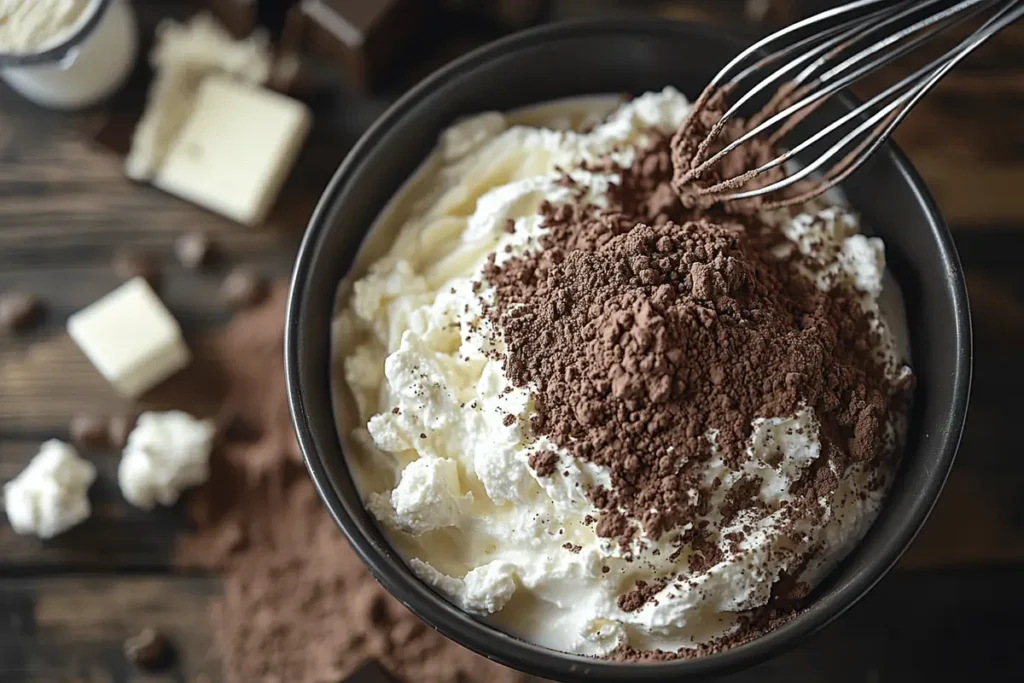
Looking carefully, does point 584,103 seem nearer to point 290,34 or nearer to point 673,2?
point 673,2

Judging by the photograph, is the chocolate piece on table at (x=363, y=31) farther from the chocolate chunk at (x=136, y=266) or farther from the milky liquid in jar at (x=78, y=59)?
the chocolate chunk at (x=136, y=266)

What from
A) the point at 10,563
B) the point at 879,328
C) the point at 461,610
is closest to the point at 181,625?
the point at 10,563

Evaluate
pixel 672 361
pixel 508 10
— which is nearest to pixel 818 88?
→ pixel 672 361

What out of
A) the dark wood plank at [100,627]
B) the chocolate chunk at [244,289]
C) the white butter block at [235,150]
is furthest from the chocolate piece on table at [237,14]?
the dark wood plank at [100,627]

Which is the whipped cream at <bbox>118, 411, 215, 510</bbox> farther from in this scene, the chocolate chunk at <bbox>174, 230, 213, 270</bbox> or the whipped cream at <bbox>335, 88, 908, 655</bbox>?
the whipped cream at <bbox>335, 88, 908, 655</bbox>

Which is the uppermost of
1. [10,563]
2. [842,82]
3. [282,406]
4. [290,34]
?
[842,82]

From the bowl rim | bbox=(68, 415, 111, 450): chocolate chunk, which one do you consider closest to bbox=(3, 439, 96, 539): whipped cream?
bbox=(68, 415, 111, 450): chocolate chunk
